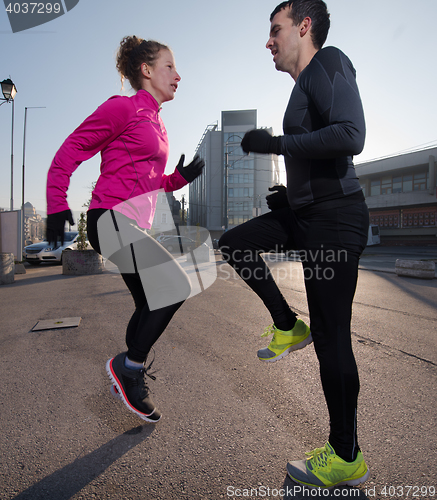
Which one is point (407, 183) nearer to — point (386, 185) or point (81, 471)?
point (386, 185)

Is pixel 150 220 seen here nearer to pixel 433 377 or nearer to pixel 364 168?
pixel 433 377

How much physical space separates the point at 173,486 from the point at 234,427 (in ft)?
1.73

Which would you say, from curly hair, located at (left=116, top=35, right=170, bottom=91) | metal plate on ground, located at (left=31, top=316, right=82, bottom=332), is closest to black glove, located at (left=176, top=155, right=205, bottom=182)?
curly hair, located at (left=116, top=35, right=170, bottom=91)

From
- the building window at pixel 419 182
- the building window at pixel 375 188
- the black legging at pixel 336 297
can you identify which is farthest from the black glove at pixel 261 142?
the building window at pixel 375 188

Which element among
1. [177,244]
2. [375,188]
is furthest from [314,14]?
[375,188]

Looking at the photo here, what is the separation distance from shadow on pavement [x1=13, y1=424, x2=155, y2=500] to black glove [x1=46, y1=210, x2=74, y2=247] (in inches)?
42.0

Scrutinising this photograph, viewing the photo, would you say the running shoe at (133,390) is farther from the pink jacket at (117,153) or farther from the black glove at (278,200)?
the black glove at (278,200)

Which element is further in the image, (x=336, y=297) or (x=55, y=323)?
(x=55, y=323)

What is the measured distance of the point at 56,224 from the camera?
1751 mm

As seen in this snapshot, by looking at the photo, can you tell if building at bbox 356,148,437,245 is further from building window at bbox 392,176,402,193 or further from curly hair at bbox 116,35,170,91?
curly hair at bbox 116,35,170,91

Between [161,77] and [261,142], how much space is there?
0.92 m

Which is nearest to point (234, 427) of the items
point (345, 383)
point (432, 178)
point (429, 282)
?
point (345, 383)

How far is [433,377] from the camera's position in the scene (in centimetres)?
255

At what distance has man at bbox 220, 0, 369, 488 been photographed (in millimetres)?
1388
